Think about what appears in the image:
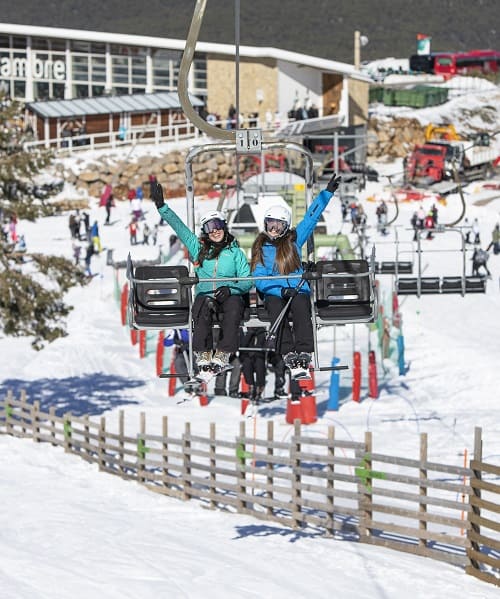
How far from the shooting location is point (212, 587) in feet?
56.0

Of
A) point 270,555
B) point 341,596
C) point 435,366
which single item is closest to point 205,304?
point 341,596

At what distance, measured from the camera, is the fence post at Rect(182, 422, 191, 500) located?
70.5ft

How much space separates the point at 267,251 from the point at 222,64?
5340cm

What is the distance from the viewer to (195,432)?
85.9 feet

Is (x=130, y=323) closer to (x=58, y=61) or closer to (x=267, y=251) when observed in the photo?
(x=267, y=251)

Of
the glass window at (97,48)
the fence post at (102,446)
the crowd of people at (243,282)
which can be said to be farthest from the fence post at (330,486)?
the glass window at (97,48)

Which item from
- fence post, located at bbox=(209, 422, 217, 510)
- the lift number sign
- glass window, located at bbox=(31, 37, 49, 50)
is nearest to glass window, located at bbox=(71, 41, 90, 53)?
glass window, located at bbox=(31, 37, 49, 50)

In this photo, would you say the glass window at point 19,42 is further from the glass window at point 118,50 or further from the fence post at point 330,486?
the fence post at point 330,486

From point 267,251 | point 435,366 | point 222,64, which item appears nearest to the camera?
point 267,251

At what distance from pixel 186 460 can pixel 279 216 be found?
1105cm

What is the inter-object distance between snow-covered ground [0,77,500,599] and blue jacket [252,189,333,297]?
3.98 ft

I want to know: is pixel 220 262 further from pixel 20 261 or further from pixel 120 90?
pixel 120 90

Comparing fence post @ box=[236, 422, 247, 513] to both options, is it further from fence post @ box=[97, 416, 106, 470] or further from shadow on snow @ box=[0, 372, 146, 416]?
shadow on snow @ box=[0, 372, 146, 416]

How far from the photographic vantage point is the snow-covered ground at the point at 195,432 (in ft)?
56.9
